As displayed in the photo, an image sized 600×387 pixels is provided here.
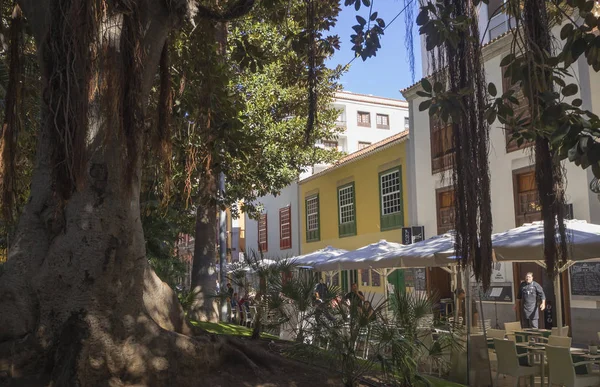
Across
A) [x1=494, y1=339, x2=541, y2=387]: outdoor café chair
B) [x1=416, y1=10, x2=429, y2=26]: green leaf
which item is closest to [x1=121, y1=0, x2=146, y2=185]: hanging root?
[x1=416, y1=10, x2=429, y2=26]: green leaf

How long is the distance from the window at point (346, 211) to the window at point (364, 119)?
17905mm

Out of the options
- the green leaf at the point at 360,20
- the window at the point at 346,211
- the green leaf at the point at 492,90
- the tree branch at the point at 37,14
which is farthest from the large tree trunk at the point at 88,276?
the window at the point at 346,211

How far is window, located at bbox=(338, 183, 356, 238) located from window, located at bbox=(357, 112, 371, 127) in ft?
58.7

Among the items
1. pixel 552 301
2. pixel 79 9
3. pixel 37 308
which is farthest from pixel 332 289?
pixel 552 301

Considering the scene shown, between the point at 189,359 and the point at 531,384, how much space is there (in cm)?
538

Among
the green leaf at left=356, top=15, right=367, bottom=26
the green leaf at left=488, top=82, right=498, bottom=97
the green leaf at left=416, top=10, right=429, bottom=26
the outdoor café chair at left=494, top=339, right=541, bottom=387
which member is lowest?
the outdoor café chair at left=494, top=339, right=541, bottom=387

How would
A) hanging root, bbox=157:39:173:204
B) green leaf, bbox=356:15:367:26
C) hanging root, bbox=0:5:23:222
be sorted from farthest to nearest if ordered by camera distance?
green leaf, bbox=356:15:367:26, hanging root, bbox=157:39:173:204, hanging root, bbox=0:5:23:222

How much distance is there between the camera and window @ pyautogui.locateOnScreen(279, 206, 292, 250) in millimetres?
35625

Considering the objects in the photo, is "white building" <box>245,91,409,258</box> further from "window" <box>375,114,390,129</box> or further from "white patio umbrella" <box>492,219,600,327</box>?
"white patio umbrella" <box>492,219,600,327</box>

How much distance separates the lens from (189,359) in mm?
5672

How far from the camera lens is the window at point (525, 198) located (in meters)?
17.4

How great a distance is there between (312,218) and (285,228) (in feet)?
12.5

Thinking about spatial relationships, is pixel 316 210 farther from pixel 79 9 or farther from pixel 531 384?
pixel 79 9

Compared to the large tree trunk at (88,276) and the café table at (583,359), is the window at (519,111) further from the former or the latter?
the large tree trunk at (88,276)
